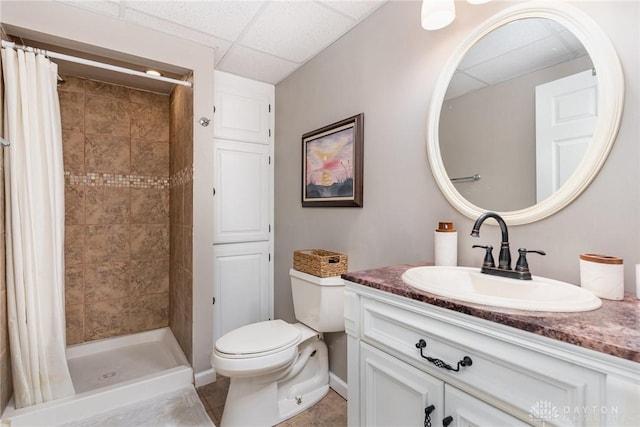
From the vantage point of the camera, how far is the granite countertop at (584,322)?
558mm

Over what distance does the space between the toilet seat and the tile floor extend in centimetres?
45

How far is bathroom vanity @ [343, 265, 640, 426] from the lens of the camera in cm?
58

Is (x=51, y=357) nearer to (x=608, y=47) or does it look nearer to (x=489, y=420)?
(x=489, y=420)

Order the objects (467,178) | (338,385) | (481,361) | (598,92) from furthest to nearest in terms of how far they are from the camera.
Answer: (338,385) < (467,178) < (598,92) < (481,361)

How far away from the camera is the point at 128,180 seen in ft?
8.43

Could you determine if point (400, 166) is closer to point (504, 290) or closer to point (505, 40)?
point (505, 40)

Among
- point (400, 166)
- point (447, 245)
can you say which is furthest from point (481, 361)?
point (400, 166)

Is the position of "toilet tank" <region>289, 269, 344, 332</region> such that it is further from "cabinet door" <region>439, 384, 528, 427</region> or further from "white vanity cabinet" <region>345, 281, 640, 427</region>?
"cabinet door" <region>439, 384, 528, 427</region>

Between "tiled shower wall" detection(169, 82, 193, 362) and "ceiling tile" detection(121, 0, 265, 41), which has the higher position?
"ceiling tile" detection(121, 0, 265, 41)

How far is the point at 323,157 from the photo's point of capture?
6.71 feet

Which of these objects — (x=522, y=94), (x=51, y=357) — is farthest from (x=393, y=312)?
(x=51, y=357)

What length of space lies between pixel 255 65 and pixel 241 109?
0.36 meters

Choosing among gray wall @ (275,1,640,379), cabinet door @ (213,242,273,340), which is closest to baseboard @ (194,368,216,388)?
cabinet door @ (213,242,273,340)

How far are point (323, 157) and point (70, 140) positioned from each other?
2.00 metres
